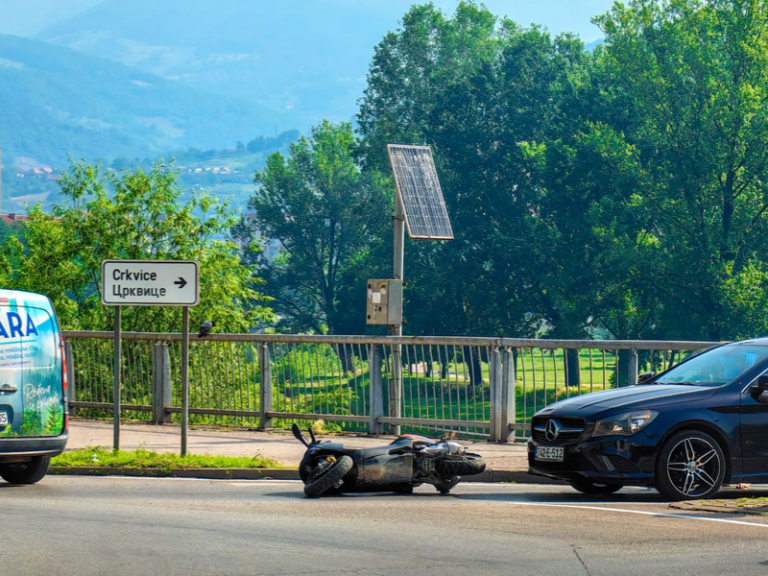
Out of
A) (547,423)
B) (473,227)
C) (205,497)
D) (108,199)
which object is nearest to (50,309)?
(205,497)

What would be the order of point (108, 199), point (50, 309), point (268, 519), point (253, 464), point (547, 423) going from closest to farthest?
point (268, 519)
point (547, 423)
point (50, 309)
point (253, 464)
point (108, 199)

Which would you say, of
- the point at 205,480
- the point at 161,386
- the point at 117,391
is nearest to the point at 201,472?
the point at 205,480

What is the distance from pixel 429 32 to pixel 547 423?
68265 millimetres

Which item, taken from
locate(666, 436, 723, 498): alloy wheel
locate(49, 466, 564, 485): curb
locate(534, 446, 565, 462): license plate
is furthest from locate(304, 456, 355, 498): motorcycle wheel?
locate(666, 436, 723, 498): alloy wheel

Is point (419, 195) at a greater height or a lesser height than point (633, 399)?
greater

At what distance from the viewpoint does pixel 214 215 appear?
34.2 meters

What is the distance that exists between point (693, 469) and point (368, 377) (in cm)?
615

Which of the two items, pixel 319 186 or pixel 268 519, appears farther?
pixel 319 186

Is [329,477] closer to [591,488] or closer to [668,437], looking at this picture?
[591,488]

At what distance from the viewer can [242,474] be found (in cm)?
1206

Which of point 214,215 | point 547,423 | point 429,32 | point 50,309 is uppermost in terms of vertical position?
point 429,32

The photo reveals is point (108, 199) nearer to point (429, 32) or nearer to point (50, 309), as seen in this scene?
point (50, 309)

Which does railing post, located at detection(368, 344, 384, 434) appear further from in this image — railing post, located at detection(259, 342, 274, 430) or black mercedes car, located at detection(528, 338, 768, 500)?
black mercedes car, located at detection(528, 338, 768, 500)

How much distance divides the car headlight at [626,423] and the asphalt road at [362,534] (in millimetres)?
614
